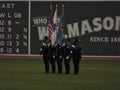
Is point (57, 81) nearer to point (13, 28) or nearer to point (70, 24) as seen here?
point (13, 28)

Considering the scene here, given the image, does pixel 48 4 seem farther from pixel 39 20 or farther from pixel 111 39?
pixel 111 39

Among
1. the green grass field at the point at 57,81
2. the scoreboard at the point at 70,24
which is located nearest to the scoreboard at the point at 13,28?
the scoreboard at the point at 70,24

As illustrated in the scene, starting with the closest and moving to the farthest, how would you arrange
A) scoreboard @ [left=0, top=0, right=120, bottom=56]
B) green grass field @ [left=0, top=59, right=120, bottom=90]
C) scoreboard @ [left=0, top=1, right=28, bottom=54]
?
green grass field @ [left=0, top=59, right=120, bottom=90]
scoreboard @ [left=0, top=1, right=28, bottom=54]
scoreboard @ [left=0, top=0, right=120, bottom=56]

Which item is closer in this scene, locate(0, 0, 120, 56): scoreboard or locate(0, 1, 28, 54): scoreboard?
locate(0, 1, 28, 54): scoreboard

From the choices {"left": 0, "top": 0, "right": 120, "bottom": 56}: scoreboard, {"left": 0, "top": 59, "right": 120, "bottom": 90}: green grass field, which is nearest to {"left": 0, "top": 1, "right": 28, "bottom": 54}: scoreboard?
{"left": 0, "top": 0, "right": 120, "bottom": 56}: scoreboard

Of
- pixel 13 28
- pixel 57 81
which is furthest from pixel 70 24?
pixel 57 81

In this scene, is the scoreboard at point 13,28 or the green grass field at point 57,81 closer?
the green grass field at point 57,81

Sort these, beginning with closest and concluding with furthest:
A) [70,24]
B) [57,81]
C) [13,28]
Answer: [57,81]
[13,28]
[70,24]

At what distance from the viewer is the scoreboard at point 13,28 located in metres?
54.4

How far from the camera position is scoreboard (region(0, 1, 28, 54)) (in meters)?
54.4

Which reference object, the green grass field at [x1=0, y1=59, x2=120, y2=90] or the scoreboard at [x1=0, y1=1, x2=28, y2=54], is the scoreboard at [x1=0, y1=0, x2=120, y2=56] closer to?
the scoreboard at [x1=0, y1=1, x2=28, y2=54]

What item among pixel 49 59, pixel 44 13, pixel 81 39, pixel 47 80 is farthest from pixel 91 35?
pixel 47 80

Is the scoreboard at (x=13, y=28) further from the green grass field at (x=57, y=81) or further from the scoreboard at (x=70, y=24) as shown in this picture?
the green grass field at (x=57, y=81)

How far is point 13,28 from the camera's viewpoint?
5466 centimetres
